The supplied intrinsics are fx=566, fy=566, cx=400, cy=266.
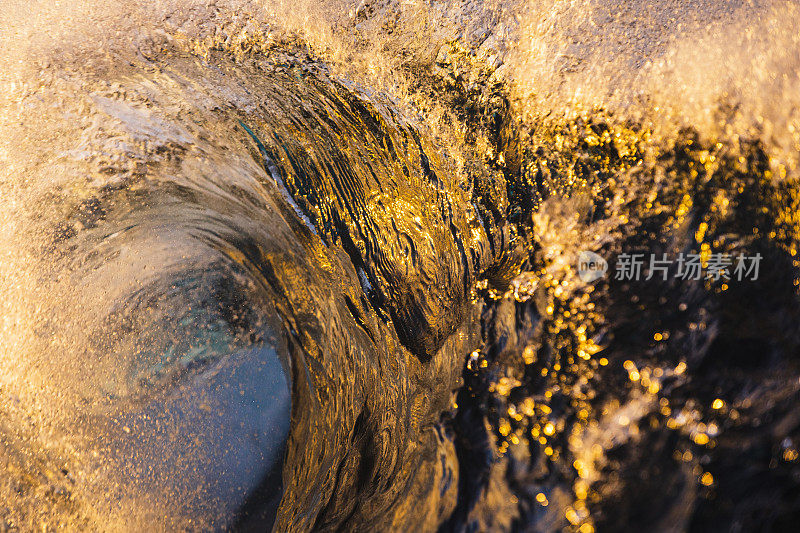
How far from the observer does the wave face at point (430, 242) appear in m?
0.84

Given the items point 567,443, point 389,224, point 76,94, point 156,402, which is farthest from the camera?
point 156,402

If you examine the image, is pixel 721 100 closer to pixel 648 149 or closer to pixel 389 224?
pixel 648 149

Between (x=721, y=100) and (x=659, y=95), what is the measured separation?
3.7 inches

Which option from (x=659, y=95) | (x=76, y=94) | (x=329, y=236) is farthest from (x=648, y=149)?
(x=76, y=94)

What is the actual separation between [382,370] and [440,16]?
0.68 m

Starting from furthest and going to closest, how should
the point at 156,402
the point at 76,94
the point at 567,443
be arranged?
the point at 156,402
the point at 76,94
the point at 567,443

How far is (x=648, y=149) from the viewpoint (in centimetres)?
92

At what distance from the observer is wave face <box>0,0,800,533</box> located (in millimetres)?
838

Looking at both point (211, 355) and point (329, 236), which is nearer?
point (329, 236)

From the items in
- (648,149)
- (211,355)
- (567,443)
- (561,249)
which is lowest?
(567,443)

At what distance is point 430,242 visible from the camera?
3.44 ft

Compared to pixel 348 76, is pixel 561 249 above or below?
below

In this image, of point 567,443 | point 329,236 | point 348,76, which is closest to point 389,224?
point 329,236

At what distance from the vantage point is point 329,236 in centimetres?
Answer: 111
